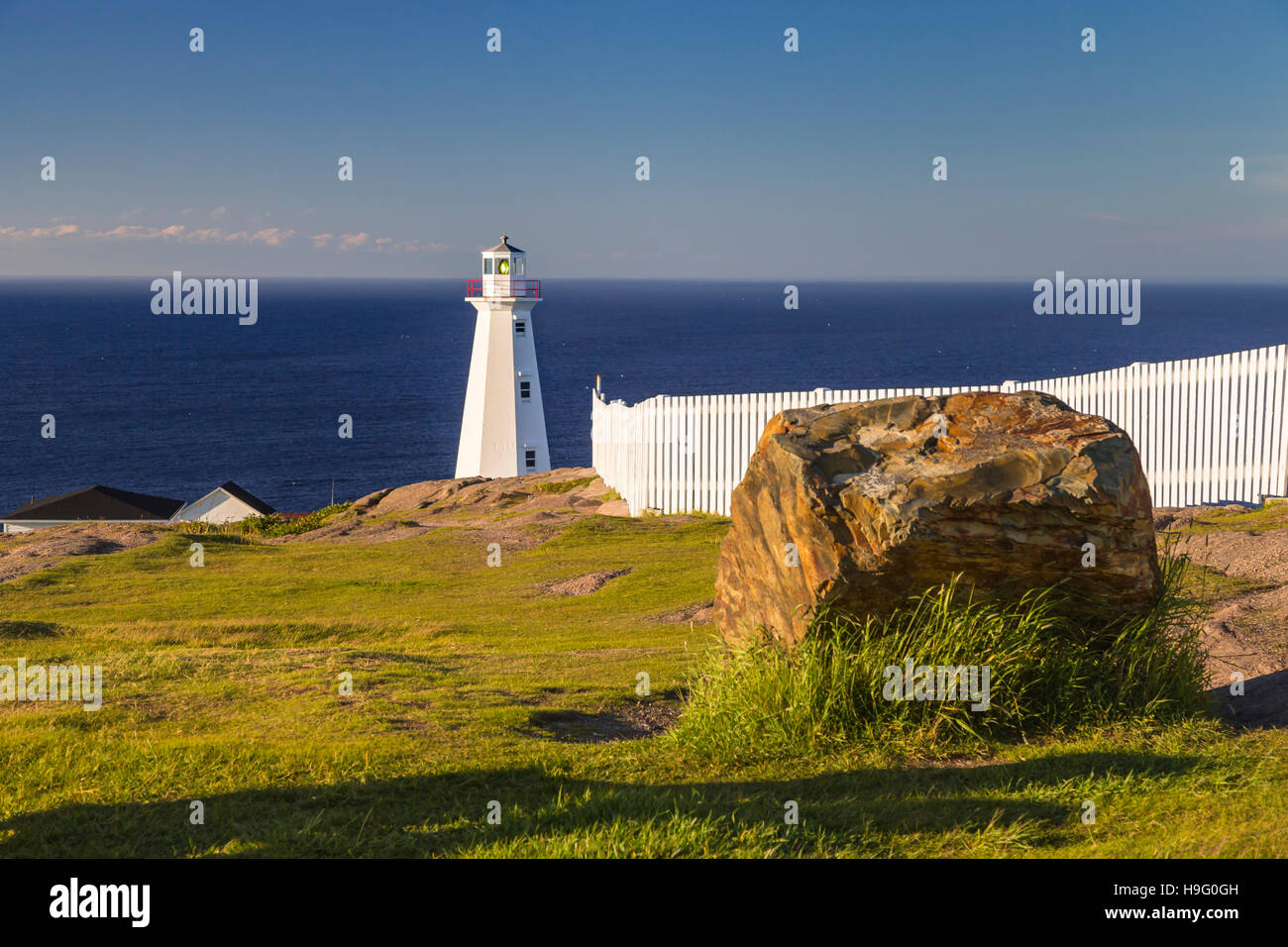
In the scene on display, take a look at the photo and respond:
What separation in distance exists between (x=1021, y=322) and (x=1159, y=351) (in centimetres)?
6716

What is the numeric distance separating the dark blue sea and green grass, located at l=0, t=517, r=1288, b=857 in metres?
48.0

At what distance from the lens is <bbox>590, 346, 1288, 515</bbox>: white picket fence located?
16.2 m

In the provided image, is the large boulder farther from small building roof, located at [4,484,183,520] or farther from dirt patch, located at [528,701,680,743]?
small building roof, located at [4,484,183,520]

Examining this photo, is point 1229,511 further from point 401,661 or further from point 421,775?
point 421,775

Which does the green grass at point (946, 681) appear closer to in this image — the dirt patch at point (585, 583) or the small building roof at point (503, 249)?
the dirt patch at point (585, 583)

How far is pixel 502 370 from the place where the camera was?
113 feet

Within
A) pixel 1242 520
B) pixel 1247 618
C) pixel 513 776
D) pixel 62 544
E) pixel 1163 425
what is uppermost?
pixel 1163 425

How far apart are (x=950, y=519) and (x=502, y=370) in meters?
28.6

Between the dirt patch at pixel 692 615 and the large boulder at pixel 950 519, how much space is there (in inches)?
167

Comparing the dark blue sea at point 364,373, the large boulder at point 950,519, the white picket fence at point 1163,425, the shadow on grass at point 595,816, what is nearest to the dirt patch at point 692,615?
the large boulder at point 950,519

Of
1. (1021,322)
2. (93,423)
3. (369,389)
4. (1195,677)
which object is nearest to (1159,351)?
(1021,322)

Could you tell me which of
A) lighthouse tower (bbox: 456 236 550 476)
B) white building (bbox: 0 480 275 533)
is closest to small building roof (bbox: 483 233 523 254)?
lighthouse tower (bbox: 456 236 550 476)

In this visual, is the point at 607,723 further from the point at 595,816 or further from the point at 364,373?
the point at 364,373

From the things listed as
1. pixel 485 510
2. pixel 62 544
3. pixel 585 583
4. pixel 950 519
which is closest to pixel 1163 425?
pixel 585 583
